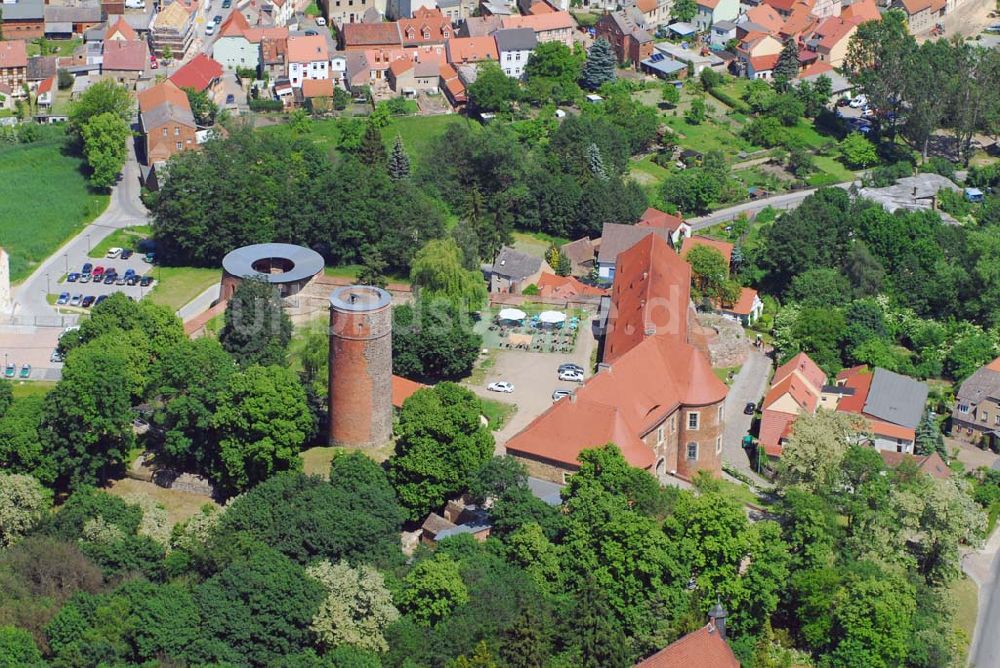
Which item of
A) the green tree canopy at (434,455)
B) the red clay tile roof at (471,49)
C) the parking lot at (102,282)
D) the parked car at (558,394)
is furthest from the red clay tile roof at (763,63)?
the green tree canopy at (434,455)

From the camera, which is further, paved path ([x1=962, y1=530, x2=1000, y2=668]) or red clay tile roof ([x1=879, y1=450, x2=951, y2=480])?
red clay tile roof ([x1=879, y1=450, x2=951, y2=480])

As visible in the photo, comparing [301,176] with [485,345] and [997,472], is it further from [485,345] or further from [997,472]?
[997,472]

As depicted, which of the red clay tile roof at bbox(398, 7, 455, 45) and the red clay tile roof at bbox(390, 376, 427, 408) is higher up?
the red clay tile roof at bbox(398, 7, 455, 45)

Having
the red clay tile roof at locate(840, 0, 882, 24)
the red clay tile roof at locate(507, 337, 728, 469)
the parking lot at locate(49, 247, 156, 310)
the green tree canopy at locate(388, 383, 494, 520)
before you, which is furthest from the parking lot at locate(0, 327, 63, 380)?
the red clay tile roof at locate(840, 0, 882, 24)

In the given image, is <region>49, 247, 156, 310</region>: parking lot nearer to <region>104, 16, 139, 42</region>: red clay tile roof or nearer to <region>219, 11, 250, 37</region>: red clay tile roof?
<region>219, 11, 250, 37</region>: red clay tile roof

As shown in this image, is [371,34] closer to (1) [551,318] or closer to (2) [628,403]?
(1) [551,318]
